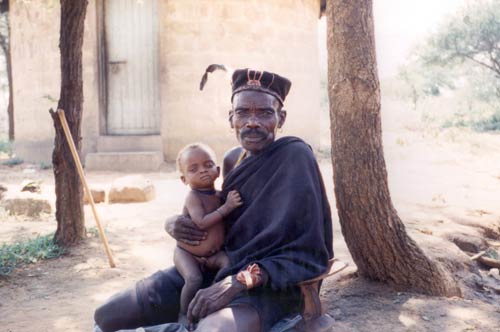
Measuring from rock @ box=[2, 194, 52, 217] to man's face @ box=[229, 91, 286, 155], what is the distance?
179 inches

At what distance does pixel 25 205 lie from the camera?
6160mm

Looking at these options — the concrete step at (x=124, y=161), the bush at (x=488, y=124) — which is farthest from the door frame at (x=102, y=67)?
the bush at (x=488, y=124)

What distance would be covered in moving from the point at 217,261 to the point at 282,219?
424mm

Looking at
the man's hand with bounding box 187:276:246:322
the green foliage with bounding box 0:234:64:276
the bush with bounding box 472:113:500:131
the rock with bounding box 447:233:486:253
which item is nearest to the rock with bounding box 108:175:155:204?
the green foliage with bounding box 0:234:64:276

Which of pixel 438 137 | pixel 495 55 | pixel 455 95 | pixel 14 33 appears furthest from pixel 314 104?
pixel 455 95

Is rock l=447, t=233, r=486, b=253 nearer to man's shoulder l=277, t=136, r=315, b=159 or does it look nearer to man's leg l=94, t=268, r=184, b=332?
man's shoulder l=277, t=136, r=315, b=159

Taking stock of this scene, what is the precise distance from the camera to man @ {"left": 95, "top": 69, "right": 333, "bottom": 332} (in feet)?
6.93

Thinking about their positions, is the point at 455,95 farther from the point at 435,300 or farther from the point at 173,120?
the point at 435,300

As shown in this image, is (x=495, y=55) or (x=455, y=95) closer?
(x=495, y=55)

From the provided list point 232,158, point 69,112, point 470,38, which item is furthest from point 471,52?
point 232,158

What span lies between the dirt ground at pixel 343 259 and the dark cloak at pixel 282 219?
0.99 meters

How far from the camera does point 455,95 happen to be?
116ft

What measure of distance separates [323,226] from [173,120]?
7.51 metres

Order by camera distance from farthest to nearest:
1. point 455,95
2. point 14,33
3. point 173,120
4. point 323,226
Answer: point 455,95 < point 14,33 < point 173,120 < point 323,226
